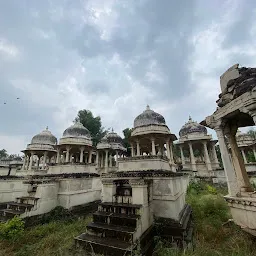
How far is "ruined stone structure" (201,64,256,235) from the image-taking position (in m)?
5.05

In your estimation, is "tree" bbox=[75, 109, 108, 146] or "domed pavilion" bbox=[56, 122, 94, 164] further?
"tree" bbox=[75, 109, 108, 146]

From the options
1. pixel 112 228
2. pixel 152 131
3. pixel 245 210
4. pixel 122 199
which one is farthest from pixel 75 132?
pixel 245 210

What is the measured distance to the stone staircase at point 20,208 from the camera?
8.12 metres

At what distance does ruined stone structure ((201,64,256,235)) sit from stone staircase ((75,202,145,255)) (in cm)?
359

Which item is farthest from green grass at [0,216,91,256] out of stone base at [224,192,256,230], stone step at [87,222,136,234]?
stone base at [224,192,256,230]

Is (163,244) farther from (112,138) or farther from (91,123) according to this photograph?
(91,123)

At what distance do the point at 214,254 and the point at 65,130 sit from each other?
1849cm

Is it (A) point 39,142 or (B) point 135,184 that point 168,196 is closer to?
(B) point 135,184

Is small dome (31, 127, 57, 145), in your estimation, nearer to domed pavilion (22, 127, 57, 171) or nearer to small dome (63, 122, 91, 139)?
domed pavilion (22, 127, 57, 171)

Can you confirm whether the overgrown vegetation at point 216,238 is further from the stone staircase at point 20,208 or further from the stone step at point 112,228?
the stone staircase at point 20,208

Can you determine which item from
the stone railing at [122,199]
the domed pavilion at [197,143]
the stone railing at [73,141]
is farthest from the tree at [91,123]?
the stone railing at [122,199]

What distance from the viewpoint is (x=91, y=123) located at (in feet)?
107

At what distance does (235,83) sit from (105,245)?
7352mm

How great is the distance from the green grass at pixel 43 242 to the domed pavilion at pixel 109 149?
15201 millimetres
